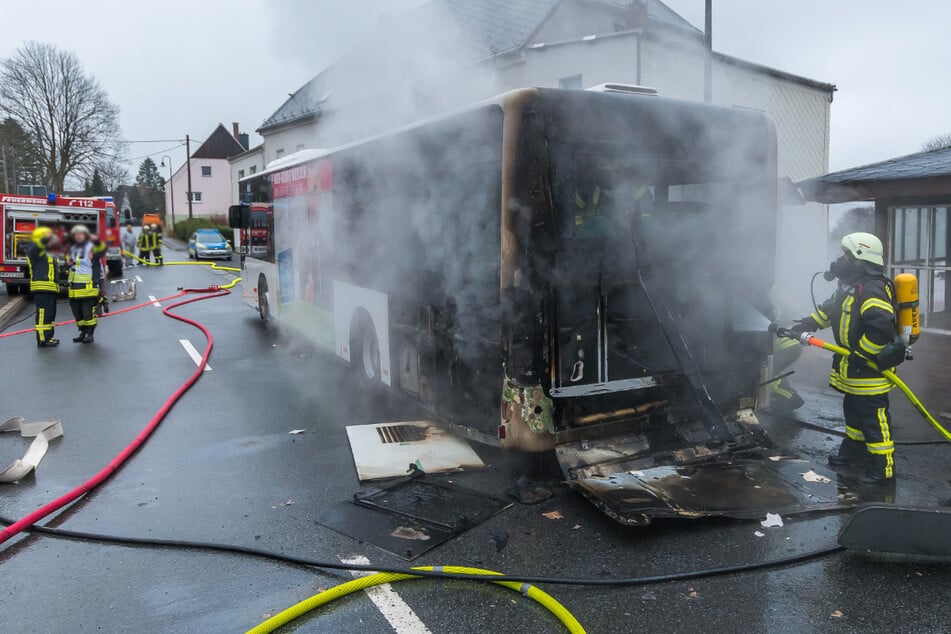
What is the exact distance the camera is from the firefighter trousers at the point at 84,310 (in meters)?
10.0

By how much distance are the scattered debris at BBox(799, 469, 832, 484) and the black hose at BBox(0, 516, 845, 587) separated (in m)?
0.92

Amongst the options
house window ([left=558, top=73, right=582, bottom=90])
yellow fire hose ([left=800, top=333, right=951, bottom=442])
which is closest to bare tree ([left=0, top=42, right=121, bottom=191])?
yellow fire hose ([left=800, top=333, right=951, bottom=442])

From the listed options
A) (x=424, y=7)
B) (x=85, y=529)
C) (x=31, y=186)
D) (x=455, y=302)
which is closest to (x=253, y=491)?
(x=85, y=529)

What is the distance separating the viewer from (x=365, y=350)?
22.9 feet

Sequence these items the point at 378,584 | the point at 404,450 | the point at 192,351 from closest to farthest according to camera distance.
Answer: the point at 378,584 → the point at 404,450 → the point at 192,351

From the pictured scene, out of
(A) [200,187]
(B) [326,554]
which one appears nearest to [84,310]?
(A) [200,187]

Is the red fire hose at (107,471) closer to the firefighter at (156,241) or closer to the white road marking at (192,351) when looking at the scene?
the white road marking at (192,351)

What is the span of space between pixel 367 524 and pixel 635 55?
12.8 meters

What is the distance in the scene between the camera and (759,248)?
5406 mm

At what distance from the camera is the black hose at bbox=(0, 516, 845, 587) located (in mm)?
3293

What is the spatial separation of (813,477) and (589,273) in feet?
6.55

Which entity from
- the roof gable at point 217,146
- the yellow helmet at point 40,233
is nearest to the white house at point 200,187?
the roof gable at point 217,146

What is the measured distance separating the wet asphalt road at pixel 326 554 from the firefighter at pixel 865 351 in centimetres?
29

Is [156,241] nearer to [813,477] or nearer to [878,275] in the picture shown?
[813,477]
